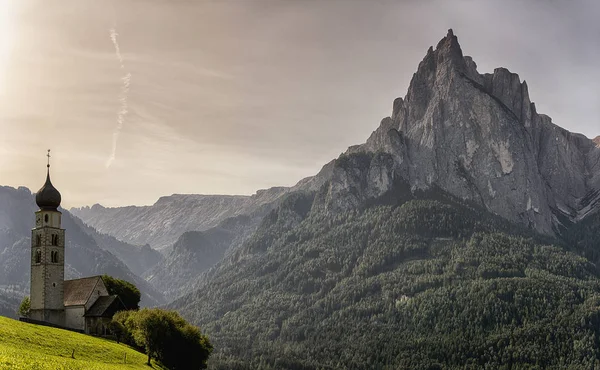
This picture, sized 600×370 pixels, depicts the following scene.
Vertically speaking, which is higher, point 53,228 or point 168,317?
point 53,228

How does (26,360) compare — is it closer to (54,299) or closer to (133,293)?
(54,299)

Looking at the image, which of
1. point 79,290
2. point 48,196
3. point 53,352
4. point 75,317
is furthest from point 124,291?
point 53,352

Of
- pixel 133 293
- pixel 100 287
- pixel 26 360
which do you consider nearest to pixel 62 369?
pixel 26 360

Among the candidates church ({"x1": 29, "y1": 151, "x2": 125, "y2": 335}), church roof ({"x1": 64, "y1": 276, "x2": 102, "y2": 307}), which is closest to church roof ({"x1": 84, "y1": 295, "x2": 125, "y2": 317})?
church ({"x1": 29, "y1": 151, "x2": 125, "y2": 335})

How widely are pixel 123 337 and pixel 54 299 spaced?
1530 centimetres

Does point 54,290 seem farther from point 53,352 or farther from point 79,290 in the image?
point 53,352

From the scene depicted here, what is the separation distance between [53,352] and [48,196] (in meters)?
50.8

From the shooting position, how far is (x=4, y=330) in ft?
260

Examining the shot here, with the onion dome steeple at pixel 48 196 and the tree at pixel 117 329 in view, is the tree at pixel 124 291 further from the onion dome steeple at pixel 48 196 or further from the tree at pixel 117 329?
the onion dome steeple at pixel 48 196

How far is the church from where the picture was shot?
396ft

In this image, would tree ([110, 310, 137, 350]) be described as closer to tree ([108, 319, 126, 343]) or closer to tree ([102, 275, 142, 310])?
tree ([108, 319, 126, 343])

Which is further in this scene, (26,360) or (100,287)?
(100,287)

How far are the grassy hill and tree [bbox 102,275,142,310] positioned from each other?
40.5 m

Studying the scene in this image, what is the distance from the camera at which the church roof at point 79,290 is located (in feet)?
410
